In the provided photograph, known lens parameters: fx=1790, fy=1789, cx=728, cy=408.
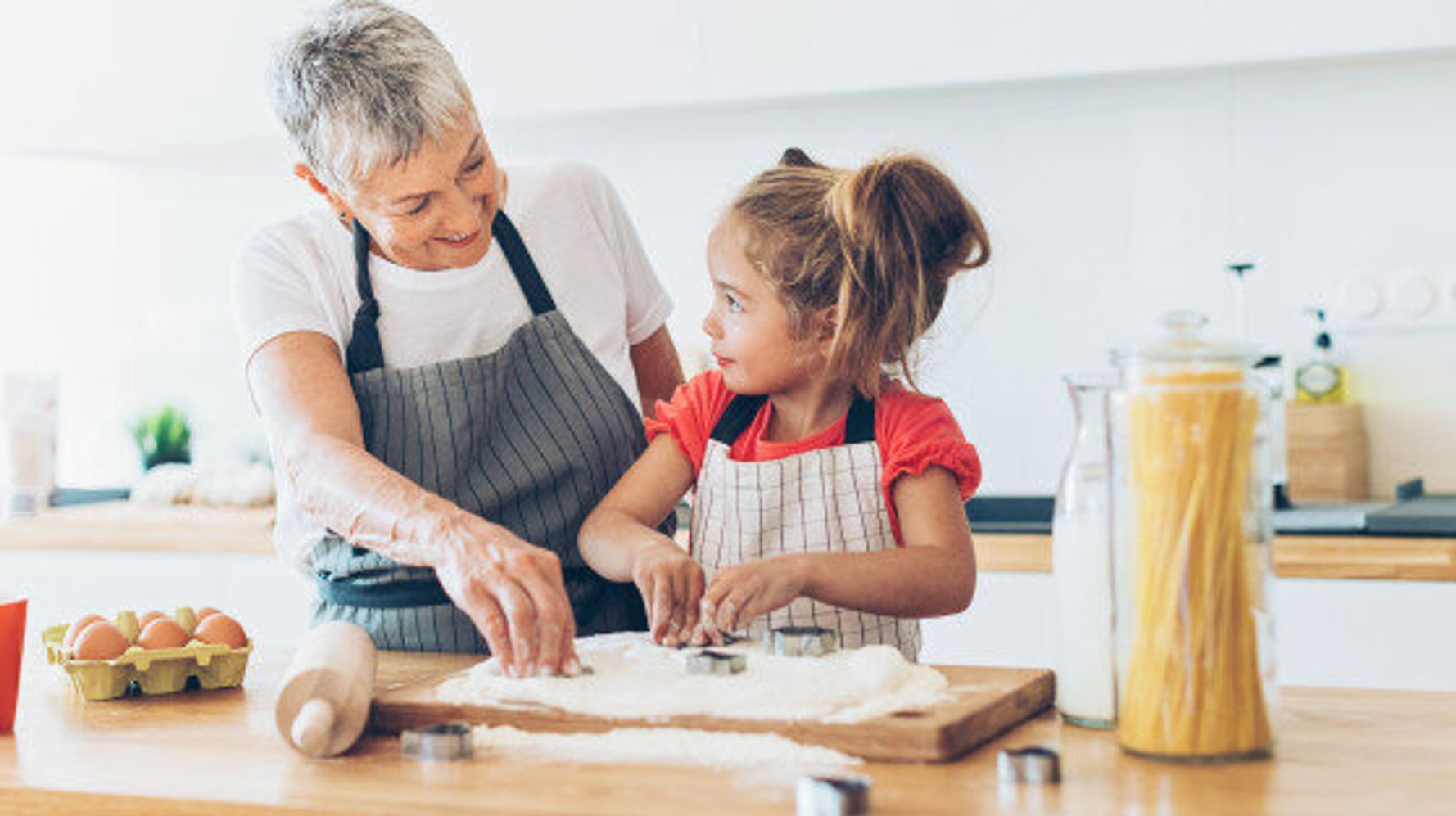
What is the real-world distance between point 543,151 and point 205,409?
92cm

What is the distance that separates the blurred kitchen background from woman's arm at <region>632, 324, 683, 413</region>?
0.94m

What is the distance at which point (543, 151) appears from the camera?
10.9 feet

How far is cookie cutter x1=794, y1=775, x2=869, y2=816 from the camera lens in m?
0.97

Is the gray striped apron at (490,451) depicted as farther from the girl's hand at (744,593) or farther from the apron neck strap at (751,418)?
the girl's hand at (744,593)

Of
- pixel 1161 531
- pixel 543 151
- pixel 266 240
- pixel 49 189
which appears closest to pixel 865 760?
pixel 1161 531

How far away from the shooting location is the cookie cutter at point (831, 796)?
0.97 metres

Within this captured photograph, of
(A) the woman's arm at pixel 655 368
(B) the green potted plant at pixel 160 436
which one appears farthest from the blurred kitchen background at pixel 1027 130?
(A) the woman's arm at pixel 655 368

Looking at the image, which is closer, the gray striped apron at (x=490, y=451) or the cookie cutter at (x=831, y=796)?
the cookie cutter at (x=831, y=796)

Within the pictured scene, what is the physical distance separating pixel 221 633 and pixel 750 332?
519 mm

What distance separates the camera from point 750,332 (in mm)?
1596

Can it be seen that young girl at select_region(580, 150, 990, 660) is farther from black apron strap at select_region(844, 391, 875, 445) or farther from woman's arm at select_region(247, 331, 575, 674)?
woman's arm at select_region(247, 331, 575, 674)

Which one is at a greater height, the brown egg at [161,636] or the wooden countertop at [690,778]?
the brown egg at [161,636]

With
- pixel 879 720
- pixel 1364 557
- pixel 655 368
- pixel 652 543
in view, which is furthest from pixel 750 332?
pixel 1364 557

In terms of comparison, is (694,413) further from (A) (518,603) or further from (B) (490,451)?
(A) (518,603)
